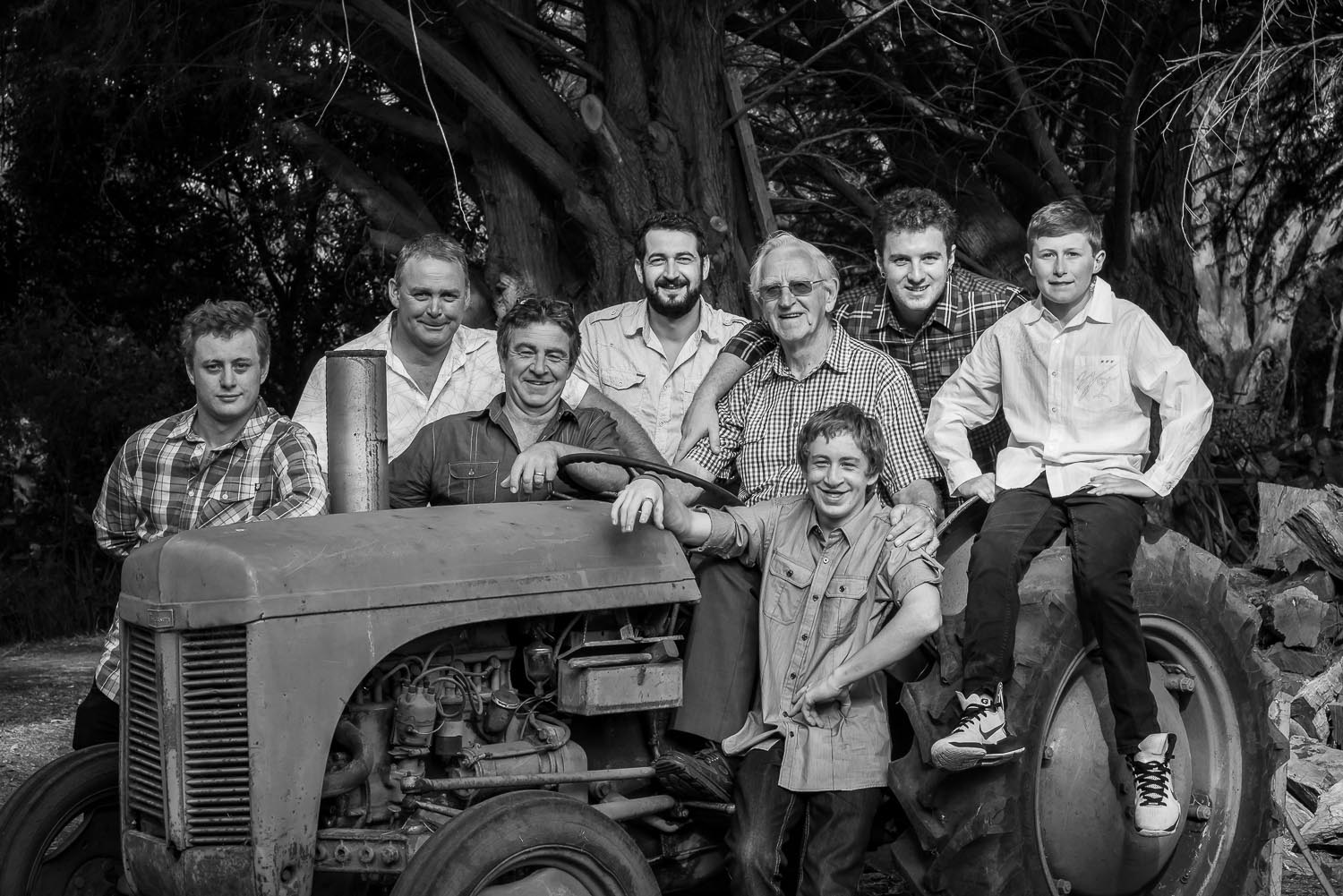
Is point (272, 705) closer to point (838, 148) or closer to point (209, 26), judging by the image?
point (209, 26)

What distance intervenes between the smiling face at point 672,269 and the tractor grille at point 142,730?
2.28 m

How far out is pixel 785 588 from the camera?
379 cm

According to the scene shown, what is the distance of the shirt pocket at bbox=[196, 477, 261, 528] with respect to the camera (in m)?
3.90

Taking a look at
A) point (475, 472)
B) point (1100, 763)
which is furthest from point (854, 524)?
point (475, 472)

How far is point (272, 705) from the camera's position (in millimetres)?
3117

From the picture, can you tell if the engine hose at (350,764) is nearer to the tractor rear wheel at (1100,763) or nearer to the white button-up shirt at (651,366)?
the tractor rear wheel at (1100,763)

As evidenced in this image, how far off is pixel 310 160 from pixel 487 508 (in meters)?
5.65

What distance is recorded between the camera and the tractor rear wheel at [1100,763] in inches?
142

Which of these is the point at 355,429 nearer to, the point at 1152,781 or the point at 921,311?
the point at 921,311

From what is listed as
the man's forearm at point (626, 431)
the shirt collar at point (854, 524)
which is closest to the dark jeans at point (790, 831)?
the shirt collar at point (854, 524)

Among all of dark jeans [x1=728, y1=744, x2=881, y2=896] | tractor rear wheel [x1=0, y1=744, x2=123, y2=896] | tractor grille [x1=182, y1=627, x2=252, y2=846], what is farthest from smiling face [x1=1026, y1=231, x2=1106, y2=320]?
tractor rear wheel [x1=0, y1=744, x2=123, y2=896]

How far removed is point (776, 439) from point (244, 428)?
143 centimetres

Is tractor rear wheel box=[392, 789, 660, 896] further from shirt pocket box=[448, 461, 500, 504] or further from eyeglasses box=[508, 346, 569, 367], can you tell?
eyeglasses box=[508, 346, 569, 367]

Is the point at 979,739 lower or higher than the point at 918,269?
lower
